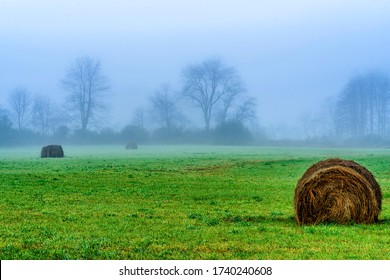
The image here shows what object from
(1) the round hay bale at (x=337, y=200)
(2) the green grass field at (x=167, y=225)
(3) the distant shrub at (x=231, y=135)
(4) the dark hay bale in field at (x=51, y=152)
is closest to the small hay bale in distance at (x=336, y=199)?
(1) the round hay bale at (x=337, y=200)

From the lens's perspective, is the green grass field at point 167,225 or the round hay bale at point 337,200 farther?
the round hay bale at point 337,200

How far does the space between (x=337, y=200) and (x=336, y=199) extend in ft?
0.13

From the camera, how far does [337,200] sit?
17578mm

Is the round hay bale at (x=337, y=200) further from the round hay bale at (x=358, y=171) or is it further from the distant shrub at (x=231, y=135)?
the distant shrub at (x=231, y=135)

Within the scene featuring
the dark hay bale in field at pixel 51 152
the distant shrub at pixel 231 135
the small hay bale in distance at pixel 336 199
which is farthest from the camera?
the distant shrub at pixel 231 135

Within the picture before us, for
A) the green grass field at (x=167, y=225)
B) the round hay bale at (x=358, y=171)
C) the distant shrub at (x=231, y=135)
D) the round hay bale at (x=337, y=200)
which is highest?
the distant shrub at (x=231, y=135)

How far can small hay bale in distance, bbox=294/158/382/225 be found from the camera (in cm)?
1753

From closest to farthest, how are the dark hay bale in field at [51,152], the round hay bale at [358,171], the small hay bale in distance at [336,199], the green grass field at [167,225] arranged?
the green grass field at [167,225]
the small hay bale in distance at [336,199]
the round hay bale at [358,171]
the dark hay bale in field at [51,152]

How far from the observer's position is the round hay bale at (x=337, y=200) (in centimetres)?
1753

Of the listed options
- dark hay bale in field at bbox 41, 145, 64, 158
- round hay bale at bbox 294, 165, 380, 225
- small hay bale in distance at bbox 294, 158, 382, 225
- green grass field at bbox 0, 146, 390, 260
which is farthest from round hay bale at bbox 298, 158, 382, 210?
dark hay bale in field at bbox 41, 145, 64, 158

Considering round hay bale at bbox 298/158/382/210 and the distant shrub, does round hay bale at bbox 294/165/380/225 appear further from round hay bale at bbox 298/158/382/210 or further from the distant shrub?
the distant shrub

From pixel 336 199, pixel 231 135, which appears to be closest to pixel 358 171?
pixel 336 199
